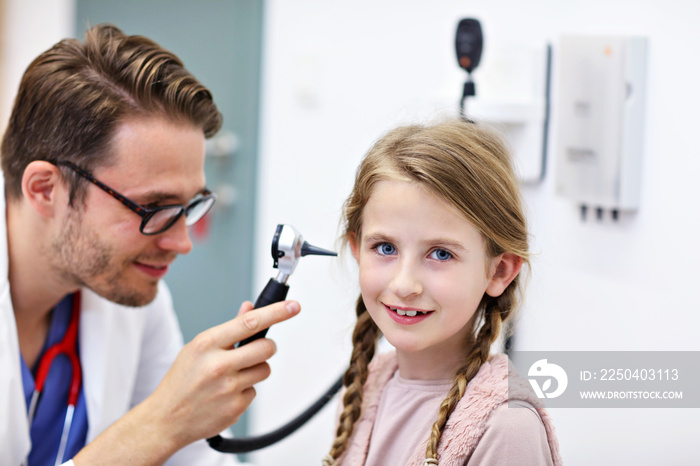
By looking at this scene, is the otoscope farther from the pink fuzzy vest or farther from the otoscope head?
the pink fuzzy vest

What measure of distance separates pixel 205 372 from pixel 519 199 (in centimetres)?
49

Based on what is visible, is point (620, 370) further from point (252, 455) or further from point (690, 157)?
point (252, 455)

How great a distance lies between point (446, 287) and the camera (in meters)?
0.79

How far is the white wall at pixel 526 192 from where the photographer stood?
98 centimetres

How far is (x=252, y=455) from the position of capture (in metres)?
2.16

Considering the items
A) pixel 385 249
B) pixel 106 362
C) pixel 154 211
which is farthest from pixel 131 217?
pixel 385 249

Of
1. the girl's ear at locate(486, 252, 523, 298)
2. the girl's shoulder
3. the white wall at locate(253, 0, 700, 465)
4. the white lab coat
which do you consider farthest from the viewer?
the white lab coat

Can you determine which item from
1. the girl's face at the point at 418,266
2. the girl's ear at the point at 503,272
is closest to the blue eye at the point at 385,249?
the girl's face at the point at 418,266

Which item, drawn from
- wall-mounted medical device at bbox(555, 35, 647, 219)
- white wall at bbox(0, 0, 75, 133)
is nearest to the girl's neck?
wall-mounted medical device at bbox(555, 35, 647, 219)

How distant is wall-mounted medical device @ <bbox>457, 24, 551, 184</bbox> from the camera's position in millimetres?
1247

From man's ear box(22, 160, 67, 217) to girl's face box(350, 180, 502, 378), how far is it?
647 mm

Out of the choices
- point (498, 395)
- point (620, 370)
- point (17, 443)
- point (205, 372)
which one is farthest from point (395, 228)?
point (17, 443)

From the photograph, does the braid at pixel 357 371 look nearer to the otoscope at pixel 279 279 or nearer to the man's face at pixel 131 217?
the otoscope at pixel 279 279

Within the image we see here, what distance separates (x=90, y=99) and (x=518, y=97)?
78cm
